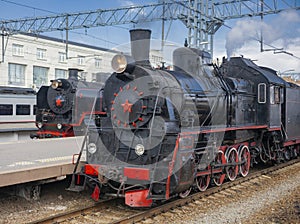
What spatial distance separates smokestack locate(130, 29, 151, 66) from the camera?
793 cm

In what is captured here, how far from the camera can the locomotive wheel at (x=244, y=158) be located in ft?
33.7

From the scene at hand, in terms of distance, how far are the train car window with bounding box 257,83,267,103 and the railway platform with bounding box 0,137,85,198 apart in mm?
5780

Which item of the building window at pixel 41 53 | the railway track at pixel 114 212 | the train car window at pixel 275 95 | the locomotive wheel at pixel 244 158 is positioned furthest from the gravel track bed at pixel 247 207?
the building window at pixel 41 53

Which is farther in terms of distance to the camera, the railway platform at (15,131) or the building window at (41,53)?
the building window at (41,53)

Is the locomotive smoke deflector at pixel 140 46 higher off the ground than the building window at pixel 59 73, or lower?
lower

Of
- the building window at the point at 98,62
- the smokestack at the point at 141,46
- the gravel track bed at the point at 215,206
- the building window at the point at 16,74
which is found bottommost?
the gravel track bed at the point at 215,206

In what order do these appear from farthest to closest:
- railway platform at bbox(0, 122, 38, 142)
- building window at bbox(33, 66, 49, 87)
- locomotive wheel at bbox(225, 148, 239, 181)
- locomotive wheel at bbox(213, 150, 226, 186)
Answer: building window at bbox(33, 66, 49, 87) < railway platform at bbox(0, 122, 38, 142) < locomotive wheel at bbox(225, 148, 239, 181) < locomotive wheel at bbox(213, 150, 226, 186)

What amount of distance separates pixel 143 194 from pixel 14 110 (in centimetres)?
1465

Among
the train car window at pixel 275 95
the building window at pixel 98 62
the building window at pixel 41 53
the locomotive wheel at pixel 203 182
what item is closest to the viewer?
the locomotive wheel at pixel 203 182

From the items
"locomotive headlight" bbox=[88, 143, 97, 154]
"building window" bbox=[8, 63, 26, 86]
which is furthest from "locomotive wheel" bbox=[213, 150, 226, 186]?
"building window" bbox=[8, 63, 26, 86]

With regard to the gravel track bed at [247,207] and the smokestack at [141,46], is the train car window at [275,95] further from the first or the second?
the smokestack at [141,46]

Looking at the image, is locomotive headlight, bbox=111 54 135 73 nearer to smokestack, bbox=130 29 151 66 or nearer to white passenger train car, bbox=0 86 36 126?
smokestack, bbox=130 29 151 66

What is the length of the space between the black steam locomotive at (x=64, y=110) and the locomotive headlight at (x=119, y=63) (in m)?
8.14

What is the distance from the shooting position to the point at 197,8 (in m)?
18.2
